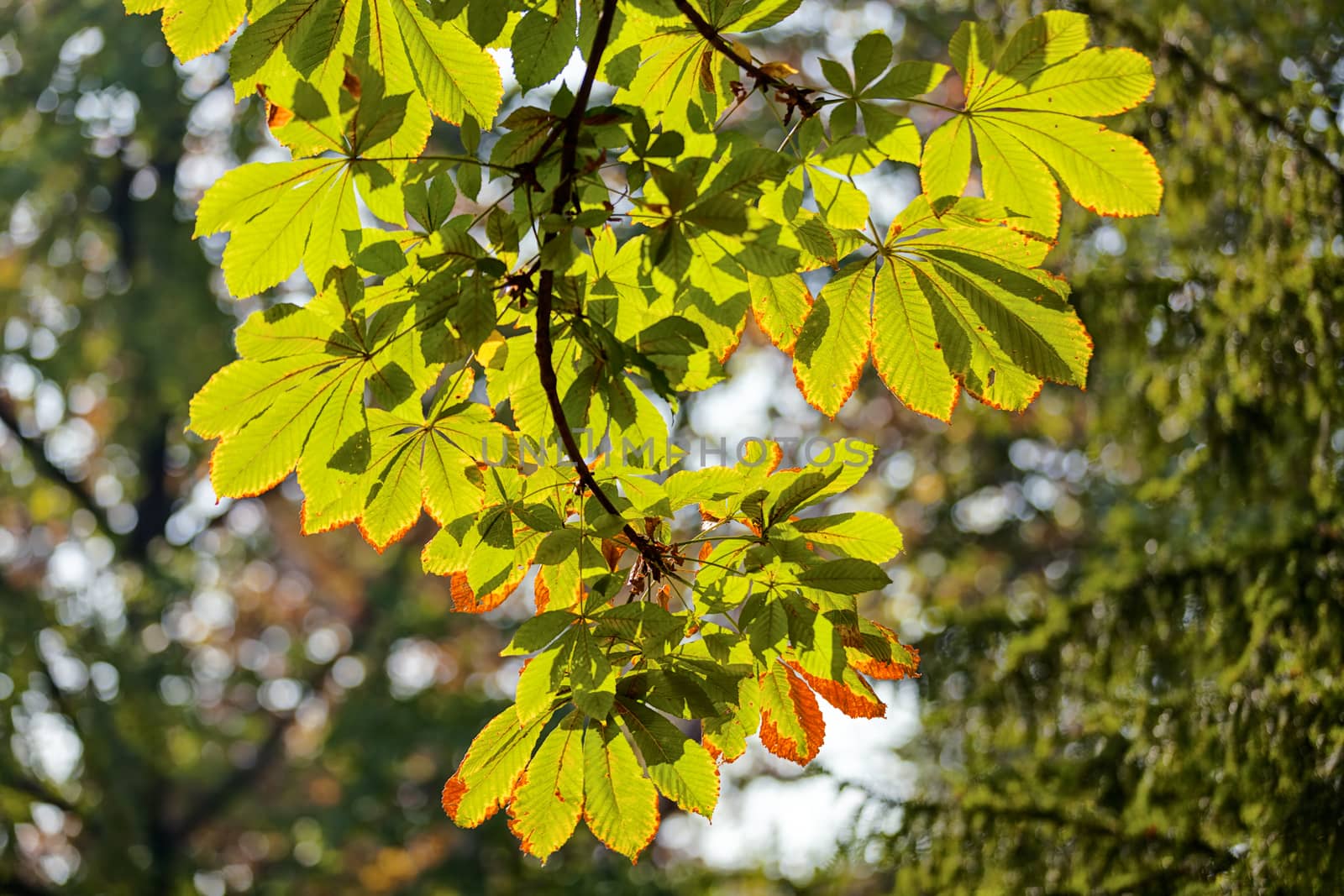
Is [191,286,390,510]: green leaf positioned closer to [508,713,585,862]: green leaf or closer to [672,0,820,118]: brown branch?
[508,713,585,862]: green leaf

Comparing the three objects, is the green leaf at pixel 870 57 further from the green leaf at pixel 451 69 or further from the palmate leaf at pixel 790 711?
the palmate leaf at pixel 790 711

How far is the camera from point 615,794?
1190 mm

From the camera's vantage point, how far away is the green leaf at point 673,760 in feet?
Answer: 3.76

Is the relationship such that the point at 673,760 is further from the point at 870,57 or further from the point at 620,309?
the point at 870,57

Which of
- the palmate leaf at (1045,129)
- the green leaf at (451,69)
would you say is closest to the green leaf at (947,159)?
the palmate leaf at (1045,129)

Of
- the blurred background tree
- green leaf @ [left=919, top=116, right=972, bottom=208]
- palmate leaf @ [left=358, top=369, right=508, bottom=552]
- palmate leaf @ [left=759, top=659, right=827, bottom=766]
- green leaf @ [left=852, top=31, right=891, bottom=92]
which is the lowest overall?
the blurred background tree

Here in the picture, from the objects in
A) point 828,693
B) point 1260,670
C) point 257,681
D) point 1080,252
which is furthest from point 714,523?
point 257,681

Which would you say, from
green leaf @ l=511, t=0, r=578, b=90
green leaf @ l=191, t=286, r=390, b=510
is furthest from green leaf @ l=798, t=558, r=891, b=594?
green leaf @ l=511, t=0, r=578, b=90

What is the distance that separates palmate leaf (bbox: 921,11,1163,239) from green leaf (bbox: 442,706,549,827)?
75 centimetres

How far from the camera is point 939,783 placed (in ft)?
9.68

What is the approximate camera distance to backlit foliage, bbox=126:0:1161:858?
3.57ft

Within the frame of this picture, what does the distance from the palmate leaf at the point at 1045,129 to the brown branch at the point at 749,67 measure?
0.47 ft

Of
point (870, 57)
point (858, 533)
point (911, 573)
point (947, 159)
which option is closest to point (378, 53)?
point (870, 57)

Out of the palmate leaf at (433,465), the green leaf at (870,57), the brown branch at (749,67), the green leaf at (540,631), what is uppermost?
the green leaf at (870,57)
